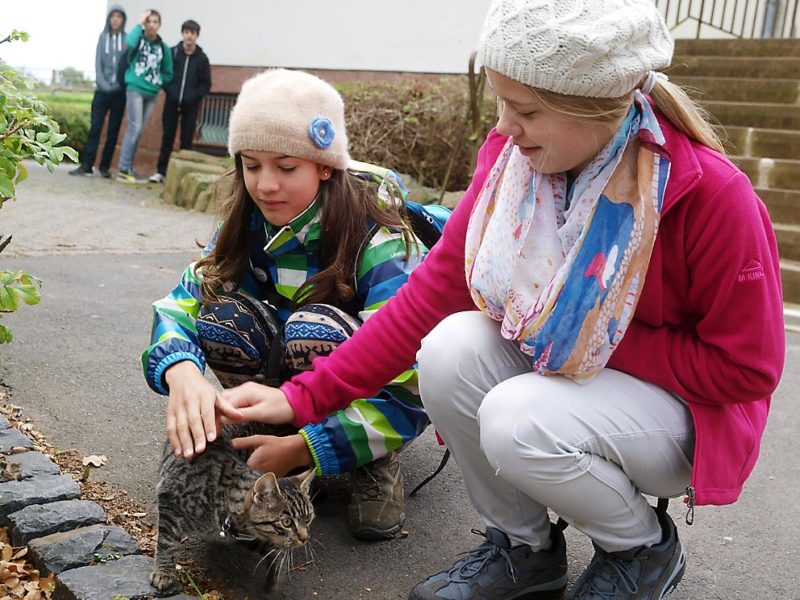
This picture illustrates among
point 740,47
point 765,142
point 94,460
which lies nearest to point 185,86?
point 740,47

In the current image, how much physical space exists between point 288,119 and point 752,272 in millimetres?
1406

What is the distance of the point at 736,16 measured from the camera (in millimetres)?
12188

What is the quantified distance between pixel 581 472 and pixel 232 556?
106cm

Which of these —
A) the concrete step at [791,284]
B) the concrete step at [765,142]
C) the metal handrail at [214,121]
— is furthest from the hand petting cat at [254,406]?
the metal handrail at [214,121]

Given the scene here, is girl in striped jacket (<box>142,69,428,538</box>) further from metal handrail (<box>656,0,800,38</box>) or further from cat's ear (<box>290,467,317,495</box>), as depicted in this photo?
metal handrail (<box>656,0,800,38</box>)

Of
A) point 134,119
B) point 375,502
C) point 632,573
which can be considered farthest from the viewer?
point 134,119

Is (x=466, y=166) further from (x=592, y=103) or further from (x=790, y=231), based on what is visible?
(x=592, y=103)

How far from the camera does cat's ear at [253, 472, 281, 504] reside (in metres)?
2.21

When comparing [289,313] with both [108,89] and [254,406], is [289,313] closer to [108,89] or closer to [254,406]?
[254,406]

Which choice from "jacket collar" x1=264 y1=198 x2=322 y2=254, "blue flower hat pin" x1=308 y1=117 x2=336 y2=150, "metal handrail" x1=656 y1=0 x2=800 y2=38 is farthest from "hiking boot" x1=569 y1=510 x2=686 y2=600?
"metal handrail" x1=656 y1=0 x2=800 y2=38

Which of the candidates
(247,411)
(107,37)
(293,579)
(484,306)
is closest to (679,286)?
(484,306)

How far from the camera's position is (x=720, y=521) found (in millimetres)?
2982

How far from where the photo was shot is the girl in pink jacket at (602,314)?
1.88 metres

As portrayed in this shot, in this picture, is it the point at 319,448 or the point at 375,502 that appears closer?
the point at 319,448
